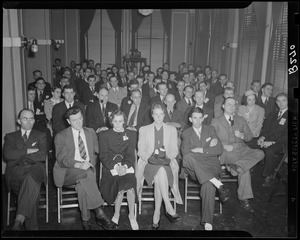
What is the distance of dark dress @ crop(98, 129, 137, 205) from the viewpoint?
326 cm

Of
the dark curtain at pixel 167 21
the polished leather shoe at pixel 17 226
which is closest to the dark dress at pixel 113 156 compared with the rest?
the polished leather shoe at pixel 17 226

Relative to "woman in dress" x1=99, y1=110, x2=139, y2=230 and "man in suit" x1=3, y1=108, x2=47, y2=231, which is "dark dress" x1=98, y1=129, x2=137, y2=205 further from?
"man in suit" x1=3, y1=108, x2=47, y2=231

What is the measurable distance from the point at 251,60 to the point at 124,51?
6782 millimetres

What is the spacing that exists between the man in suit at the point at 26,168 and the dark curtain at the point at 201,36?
784 cm

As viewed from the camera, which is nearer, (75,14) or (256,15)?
(256,15)

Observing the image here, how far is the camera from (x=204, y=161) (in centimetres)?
345

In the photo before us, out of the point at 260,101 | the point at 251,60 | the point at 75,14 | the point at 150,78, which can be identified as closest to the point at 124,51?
the point at 75,14

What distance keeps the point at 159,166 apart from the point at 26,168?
4.76 ft

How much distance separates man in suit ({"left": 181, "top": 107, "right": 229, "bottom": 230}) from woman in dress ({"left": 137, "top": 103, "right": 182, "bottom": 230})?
16cm

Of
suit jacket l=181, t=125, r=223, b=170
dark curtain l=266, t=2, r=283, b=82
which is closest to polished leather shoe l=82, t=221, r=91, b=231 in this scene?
suit jacket l=181, t=125, r=223, b=170

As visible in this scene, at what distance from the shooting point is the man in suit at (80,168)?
10.6 ft

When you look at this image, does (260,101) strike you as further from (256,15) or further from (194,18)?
(194,18)
